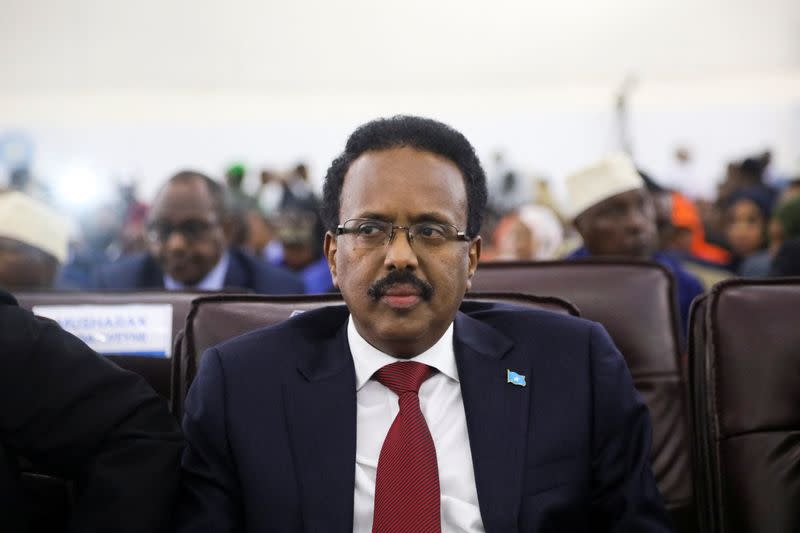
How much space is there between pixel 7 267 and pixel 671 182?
6573mm

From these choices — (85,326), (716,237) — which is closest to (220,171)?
(716,237)

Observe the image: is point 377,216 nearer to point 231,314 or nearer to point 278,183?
point 231,314

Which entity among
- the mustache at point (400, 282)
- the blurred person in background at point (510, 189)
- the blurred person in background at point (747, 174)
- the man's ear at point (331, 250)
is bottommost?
the mustache at point (400, 282)

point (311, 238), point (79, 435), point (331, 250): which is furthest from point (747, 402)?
point (311, 238)

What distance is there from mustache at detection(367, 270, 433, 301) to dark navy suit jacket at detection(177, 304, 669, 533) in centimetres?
15

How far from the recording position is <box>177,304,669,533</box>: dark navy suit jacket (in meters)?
1.27

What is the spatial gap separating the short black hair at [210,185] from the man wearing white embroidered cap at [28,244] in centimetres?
46

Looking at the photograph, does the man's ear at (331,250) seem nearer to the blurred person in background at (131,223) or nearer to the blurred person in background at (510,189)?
the blurred person in background at (131,223)

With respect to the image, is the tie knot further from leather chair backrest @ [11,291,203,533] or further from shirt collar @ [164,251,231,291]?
shirt collar @ [164,251,231,291]

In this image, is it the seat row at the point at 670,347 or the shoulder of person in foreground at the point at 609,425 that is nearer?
the shoulder of person in foreground at the point at 609,425

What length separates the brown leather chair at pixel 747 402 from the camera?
1.42 metres

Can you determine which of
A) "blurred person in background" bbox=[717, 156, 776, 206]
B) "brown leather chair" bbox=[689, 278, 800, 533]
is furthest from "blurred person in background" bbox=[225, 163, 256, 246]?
"blurred person in background" bbox=[717, 156, 776, 206]

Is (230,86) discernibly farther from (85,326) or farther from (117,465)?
(117,465)

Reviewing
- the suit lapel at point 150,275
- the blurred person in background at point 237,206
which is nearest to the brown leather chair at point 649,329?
the suit lapel at point 150,275
